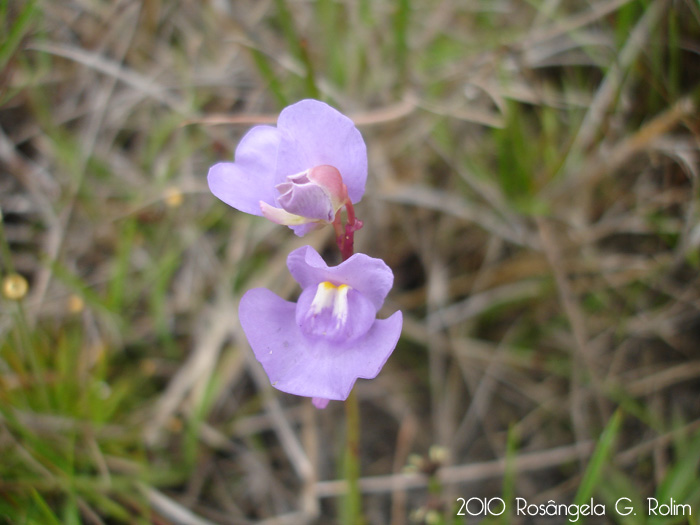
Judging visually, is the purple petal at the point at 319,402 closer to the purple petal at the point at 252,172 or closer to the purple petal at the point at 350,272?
the purple petal at the point at 350,272

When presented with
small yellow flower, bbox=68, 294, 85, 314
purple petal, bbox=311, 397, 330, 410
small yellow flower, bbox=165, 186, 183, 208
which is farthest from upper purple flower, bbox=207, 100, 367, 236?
small yellow flower, bbox=68, 294, 85, 314

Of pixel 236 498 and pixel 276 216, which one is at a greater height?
pixel 276 216

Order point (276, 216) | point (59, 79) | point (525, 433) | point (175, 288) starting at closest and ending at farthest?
point (276, 216) → point (525, 433) → point (175, 288) → point (59, 79)

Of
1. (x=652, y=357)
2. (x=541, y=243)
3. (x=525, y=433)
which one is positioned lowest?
(x=525, y=433)

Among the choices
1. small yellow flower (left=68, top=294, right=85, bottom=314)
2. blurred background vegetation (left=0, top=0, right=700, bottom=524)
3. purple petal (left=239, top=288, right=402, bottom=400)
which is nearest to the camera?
purple petal (left=239, top=288, right=402, bottom=400)

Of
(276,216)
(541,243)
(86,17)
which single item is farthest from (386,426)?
(86,17)

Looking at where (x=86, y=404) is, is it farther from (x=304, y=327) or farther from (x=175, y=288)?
(x=304, y=327)

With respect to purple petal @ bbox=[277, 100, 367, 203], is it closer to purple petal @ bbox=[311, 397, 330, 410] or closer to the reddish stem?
the reddish stem
